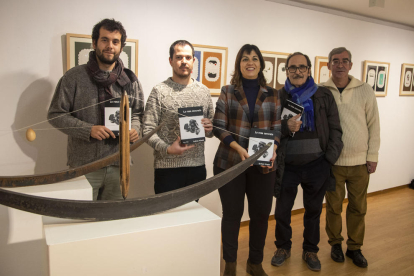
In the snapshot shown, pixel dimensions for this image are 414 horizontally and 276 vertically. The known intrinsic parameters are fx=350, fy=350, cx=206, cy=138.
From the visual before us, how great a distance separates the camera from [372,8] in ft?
13.1

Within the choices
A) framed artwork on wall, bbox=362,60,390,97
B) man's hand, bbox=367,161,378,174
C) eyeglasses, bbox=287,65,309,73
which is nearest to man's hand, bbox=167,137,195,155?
eyeglasses, bbox=287,65,309,73

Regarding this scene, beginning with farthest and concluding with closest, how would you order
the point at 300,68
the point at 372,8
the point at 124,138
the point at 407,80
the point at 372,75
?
1. the point at 407,80
2. the point at 372,75
3. the point at 372,8
4. the point at 300,68
5. the point at 124,138

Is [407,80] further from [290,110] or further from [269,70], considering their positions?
[290,110]

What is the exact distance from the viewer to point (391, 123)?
489cm

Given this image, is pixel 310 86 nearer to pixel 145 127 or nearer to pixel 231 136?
pixel 231 136

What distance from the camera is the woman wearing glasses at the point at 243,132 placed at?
219 cm

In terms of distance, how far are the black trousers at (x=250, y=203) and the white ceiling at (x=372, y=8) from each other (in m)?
2.17

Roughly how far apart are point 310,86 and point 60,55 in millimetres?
1809

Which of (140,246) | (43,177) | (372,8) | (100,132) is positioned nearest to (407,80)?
(372,8)

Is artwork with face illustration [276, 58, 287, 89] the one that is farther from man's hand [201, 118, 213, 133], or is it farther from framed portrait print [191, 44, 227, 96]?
man's hand [201, 118, 213, 133]

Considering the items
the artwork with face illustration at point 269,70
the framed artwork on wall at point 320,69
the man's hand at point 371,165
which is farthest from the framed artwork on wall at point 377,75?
the man's hand at point 371,165

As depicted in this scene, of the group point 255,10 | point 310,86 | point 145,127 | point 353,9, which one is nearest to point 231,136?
point 145,127

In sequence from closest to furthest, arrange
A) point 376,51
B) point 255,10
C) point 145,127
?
point 145,127, point 255,10, point 376,51

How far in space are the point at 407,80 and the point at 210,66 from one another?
11.1 ft
